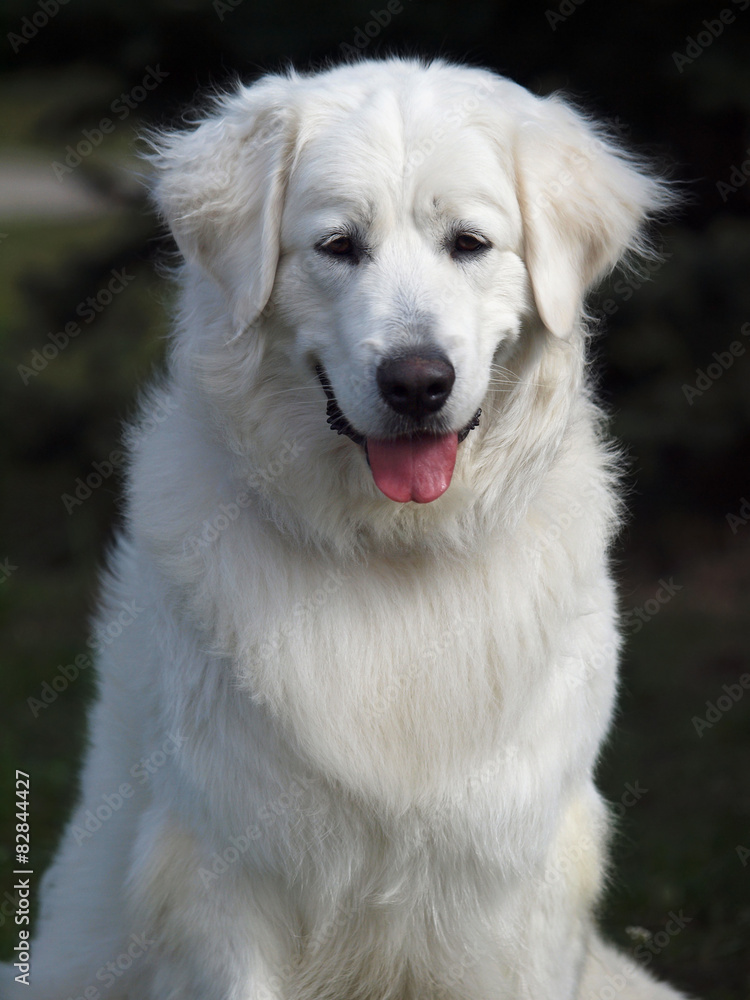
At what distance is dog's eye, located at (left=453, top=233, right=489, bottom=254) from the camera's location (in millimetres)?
2777

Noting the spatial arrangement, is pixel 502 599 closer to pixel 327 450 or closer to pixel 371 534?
pixel 371 534

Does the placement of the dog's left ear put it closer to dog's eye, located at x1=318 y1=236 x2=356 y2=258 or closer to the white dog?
the white dog

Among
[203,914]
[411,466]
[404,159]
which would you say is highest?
[404,159]

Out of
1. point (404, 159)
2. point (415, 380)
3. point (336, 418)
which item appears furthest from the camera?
point (336, 418)

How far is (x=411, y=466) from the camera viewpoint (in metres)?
2.78

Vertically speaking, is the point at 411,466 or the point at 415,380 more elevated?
the point at 415,380

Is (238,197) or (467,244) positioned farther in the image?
(238,197)

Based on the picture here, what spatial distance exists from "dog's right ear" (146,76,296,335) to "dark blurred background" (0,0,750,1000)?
1.80m

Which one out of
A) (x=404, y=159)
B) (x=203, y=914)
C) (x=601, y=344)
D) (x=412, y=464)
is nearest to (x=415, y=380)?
(x=412, y=464)

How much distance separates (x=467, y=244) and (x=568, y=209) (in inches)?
12.2

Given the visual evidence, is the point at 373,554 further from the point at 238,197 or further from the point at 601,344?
the point at 601,344

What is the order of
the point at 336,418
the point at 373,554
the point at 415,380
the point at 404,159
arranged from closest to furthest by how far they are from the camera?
the point at 415,380, the point at 404,159, the point at 336,418, the point at 373,554

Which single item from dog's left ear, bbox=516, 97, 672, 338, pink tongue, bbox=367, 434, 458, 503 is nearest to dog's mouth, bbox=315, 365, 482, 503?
pink tongue, bbox=367, 434, 458, 503

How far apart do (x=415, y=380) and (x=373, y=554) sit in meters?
0.57
